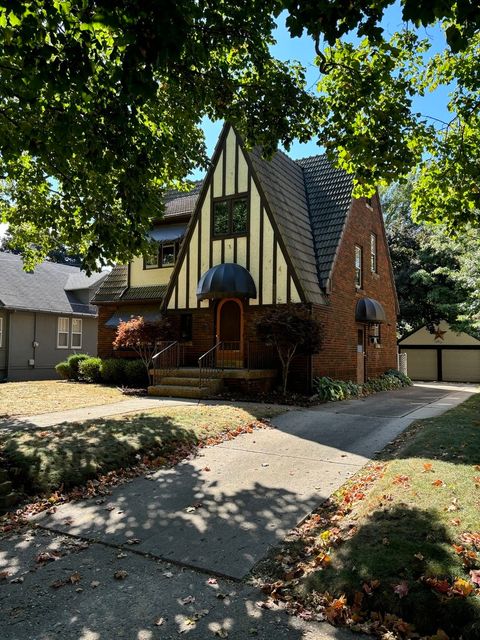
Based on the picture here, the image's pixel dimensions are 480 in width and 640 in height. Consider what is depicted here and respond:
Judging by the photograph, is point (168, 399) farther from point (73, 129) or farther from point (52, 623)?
point (52, 623)

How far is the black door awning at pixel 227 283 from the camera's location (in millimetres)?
15609

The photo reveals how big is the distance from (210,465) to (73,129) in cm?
543

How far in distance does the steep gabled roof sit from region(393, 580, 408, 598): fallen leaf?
11828 mm

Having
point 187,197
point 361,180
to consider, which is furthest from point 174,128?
point 187,197

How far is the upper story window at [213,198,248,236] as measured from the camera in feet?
55.3

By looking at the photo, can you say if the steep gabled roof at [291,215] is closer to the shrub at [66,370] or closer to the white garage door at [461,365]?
the shrub at [66,370]

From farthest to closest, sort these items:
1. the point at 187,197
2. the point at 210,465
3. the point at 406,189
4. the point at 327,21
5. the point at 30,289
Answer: the point at 406,189
the point at 30,289
the point at 187,197
the point at 210,465
the point at 327,21

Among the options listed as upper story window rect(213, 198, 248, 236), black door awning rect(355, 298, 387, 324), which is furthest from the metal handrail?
black door awning rect(355, 298, 387, 324)

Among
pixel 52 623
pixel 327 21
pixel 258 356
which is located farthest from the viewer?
pixel 258 356

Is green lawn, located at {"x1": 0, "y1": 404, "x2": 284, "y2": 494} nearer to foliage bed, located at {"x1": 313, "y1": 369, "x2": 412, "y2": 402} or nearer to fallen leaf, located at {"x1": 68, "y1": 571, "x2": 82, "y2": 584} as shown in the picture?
fallen leaf, located at {"x1": 68, "y1": 571, "x2": 82, "y2": 584}

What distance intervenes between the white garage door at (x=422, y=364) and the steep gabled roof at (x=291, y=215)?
17612 millimetres

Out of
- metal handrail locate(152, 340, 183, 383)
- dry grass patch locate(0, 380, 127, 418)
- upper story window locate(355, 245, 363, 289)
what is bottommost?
dry grass patch locate(0, 380, 127, 418)

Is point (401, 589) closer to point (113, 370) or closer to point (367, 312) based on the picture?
point (367, 312)

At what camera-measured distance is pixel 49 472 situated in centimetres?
651
